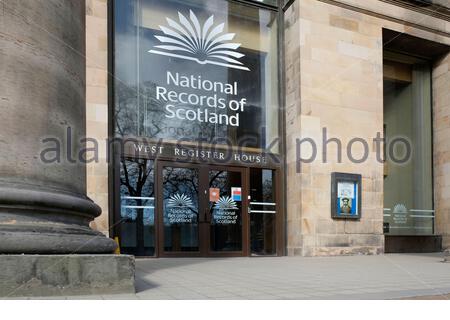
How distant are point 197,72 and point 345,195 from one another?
17.9ft

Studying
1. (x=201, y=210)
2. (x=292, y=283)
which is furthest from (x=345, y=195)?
(x=292, y=283)

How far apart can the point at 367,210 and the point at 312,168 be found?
2295mm

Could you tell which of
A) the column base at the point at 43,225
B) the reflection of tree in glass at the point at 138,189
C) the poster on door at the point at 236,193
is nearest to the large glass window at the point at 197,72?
the reflection of tree in glass at the point at 138,189

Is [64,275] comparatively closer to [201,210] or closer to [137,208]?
[137,208]

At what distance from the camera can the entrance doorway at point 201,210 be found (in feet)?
43.7

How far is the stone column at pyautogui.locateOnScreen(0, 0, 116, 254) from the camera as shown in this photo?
5375mm

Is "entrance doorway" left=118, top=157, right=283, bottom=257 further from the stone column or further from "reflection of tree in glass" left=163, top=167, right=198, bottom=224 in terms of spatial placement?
the stone column

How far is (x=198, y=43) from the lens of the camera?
1464 centimetres

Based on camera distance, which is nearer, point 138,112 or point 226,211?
point 138,112

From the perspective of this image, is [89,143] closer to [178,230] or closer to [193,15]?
[178,230]

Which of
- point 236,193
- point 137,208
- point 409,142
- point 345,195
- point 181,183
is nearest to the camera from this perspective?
point 137,208

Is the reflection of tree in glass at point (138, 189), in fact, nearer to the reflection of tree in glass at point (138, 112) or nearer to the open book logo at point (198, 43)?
the reflection of tree in glass at point (138, 112)

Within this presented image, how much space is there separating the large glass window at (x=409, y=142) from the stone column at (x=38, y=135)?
1341 cm

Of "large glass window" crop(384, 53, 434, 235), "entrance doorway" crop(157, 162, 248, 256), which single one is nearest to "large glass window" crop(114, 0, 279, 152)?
"entrance doorway" crop(157, 162, 248, 256)
